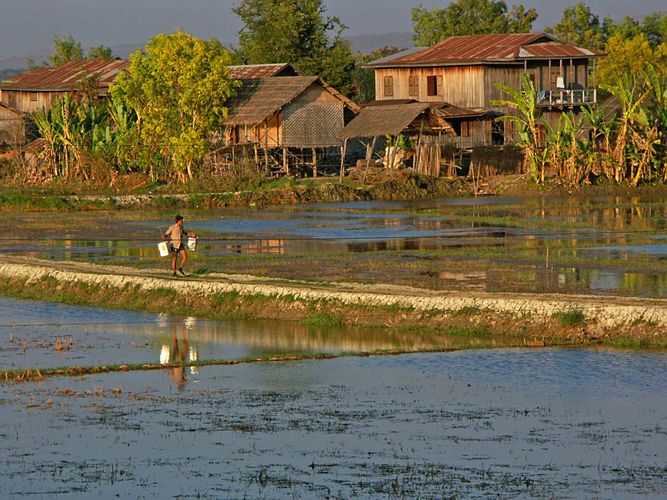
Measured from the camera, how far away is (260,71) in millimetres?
52562

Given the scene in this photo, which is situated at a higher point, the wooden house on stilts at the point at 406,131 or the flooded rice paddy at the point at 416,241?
the wooden house on stilts at the point at 406,131

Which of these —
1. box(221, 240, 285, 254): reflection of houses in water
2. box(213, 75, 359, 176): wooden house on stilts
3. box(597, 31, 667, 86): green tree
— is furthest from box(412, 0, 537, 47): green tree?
box(221, 240, 285, 254): reflection of houses in water

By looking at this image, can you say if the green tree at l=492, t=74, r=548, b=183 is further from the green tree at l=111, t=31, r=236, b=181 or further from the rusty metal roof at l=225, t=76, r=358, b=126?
the green tree at l=111, t=31, r=236, b=181

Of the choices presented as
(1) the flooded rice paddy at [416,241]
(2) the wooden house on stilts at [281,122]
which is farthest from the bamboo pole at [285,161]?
(1) the flooded rice paddy at [416,241]

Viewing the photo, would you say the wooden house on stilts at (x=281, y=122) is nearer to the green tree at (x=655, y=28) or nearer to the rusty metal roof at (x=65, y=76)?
the rusty metal roof at (x=65, y=76)

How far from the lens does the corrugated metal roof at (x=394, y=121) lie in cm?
4697

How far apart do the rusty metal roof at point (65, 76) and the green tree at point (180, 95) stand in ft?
31.3

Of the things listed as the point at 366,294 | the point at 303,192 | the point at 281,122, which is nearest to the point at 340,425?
the point at 366,294

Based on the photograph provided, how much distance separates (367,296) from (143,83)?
32.1 m

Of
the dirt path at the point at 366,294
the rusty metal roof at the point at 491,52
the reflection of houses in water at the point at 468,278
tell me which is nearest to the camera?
the dirt path at the point at 366,294

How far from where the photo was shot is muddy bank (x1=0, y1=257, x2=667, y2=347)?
15.9 meters

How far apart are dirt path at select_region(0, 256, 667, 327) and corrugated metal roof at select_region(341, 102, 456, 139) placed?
80.4 feet

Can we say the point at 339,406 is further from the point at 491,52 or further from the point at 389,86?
the point at 389,86

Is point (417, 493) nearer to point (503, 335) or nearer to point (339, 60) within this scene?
point (503, 335)
